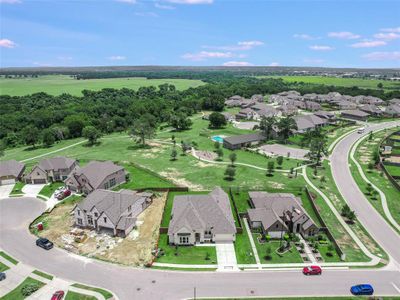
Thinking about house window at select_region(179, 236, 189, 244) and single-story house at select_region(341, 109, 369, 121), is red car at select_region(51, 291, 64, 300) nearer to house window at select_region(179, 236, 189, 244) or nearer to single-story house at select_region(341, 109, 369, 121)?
house window at select_region(179, 236, 189, 244)

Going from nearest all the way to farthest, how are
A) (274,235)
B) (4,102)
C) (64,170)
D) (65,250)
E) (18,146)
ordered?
(65,250), (274,235), (64,170), (18,146), (4,102)

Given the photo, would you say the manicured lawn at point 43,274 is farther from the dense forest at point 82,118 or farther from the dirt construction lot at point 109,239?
the dense forest at point 82,118

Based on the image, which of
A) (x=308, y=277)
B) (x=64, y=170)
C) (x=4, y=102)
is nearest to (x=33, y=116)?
(x=4, y=102)

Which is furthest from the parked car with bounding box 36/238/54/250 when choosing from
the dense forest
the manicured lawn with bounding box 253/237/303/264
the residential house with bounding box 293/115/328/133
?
the residential house with bounding box 293/115/328/133

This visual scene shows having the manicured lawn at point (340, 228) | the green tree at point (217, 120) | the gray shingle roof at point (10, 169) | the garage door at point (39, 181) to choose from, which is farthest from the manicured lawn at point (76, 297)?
→ the green tree at point (217, 120)

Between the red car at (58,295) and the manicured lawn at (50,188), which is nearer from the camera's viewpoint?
the red car at (58,295)

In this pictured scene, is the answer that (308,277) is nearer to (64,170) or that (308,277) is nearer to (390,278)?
(390,278)

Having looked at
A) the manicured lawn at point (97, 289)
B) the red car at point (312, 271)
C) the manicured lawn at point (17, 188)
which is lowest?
the manicured lawn at point (17, 188)
